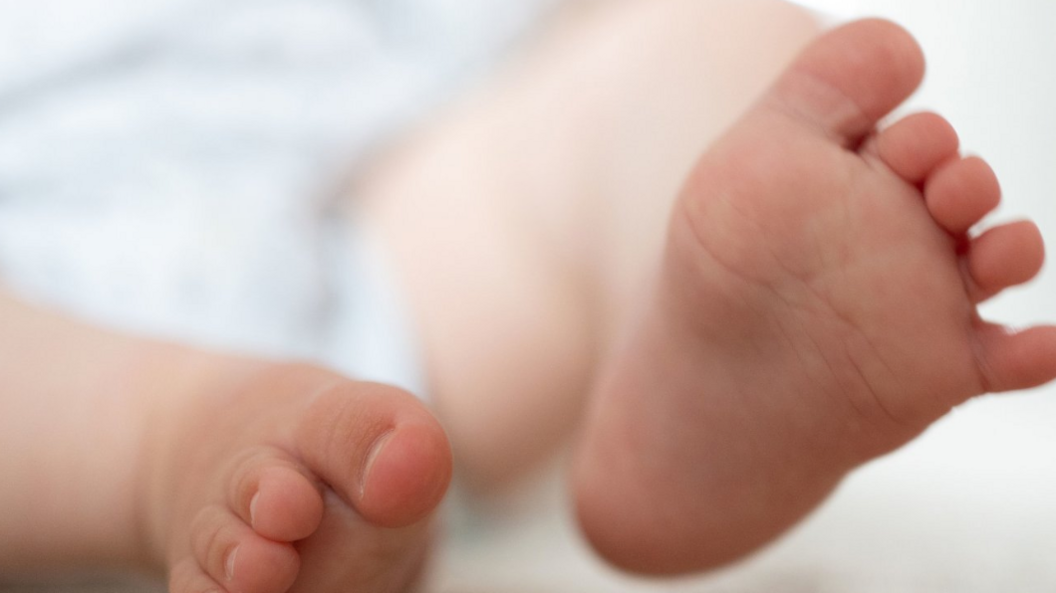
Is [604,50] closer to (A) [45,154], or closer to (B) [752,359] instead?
(B) [752,359]

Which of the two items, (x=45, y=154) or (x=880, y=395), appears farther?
(x=45, y=154)

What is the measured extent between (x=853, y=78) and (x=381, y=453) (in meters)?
0.25

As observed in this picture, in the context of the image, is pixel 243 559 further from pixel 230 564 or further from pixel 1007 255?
pixel 1007 255

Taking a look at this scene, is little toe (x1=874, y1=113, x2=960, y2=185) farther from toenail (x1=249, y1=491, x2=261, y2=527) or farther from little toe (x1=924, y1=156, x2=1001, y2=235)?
toenail (x1=249, y1=491, x2=261, y2=527)

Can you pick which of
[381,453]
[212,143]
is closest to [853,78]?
[381,453]

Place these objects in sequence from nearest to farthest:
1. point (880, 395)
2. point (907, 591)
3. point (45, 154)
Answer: point (880, 395), point (907, 591), point (45, 154)

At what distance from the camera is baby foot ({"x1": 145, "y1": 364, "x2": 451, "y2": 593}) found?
358 mm

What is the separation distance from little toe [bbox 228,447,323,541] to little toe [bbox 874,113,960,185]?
10.3 inches

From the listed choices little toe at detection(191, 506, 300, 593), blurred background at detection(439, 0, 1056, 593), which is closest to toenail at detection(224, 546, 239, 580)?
little toe at detection(191, 506, 300, 593)

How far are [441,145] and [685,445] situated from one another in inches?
11.9

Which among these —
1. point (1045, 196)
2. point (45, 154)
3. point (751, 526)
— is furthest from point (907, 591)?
point (45, 154)

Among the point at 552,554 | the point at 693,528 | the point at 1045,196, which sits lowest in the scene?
the point at 552,554

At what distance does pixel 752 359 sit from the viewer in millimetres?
475

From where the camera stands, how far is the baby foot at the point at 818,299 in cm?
42
